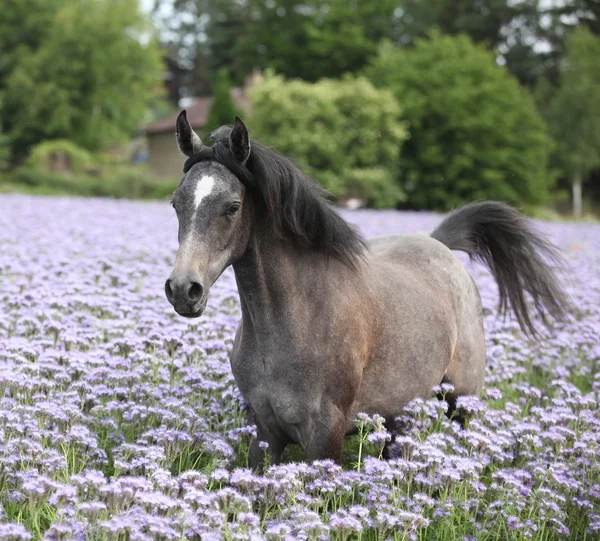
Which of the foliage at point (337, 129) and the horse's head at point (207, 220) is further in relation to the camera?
the foliage at point (337, 129)

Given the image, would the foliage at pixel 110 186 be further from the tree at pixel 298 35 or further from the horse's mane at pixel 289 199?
the horse's mane at pixel 289 199

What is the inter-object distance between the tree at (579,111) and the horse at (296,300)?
146 ft

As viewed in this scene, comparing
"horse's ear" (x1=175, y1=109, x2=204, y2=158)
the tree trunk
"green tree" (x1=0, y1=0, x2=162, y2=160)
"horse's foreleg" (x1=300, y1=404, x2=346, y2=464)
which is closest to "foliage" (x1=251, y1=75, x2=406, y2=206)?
the tree trunk

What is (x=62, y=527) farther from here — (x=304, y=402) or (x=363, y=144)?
(x=363, y=144)

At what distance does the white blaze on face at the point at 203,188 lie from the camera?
3348mm

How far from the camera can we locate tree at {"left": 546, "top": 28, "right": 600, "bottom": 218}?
4562 cm

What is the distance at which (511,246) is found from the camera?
5.82 m

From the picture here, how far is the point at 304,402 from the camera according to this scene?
3.64 metres

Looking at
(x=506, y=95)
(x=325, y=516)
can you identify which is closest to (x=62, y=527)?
(x=325, y=516)

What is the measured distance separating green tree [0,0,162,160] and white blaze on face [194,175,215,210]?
1884 inches

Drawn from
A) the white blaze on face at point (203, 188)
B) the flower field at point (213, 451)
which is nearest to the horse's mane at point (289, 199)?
the white blaze on face at point (203, 188)

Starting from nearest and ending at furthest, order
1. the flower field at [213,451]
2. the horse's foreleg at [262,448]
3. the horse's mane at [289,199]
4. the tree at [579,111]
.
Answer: the flower field at [213,451] < the horse's mane at [289,199] < the horse's foreleg at [262,448] < the tree at [579,111]

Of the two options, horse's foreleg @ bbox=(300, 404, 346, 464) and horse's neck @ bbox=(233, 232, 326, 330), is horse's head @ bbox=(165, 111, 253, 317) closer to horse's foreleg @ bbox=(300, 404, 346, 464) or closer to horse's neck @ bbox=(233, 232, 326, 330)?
horse's neck @ bbox=(233, 232, 326, 330)

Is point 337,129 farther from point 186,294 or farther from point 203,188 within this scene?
point 186,294
